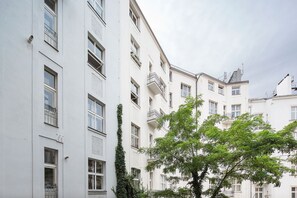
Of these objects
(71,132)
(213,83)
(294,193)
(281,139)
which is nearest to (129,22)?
(71,132)

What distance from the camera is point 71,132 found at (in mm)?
11227

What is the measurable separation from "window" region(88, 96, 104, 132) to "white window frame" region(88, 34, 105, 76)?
1672 millimetres

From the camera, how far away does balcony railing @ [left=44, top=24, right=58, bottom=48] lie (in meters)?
10.2

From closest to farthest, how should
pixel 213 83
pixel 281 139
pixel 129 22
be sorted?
pixel 281 139
pixel 129 22
pixel 213 83

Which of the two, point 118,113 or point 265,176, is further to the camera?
point 118,113

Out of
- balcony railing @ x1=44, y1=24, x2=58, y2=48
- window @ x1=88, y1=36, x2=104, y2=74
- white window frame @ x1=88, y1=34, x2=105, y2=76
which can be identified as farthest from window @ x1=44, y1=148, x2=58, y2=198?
window @ x1=88, y1=36, x2=104, y2=74

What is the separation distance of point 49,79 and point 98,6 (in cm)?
644

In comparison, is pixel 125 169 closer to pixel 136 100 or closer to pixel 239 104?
pixel 136 100

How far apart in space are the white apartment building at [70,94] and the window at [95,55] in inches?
2.0

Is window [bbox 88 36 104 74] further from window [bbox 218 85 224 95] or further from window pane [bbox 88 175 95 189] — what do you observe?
window [bbox 218 85 224 95]

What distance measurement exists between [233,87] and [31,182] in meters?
33.8

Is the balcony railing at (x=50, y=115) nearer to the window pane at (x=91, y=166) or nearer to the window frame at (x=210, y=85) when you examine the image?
the window pane at (x=91, y=166)

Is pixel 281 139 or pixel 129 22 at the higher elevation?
pixel 129 22

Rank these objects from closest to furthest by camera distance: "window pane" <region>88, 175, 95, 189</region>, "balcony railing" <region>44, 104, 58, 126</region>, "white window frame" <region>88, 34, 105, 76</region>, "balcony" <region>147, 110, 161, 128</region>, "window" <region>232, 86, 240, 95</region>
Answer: "balcony railing" <region>44, 104, 58, 126</region>
"window pane" <region>88, 175, 95, 189</region>
"white window frame" <region>88, 34, 105, 76</region>
"balcony" <region>147, 110, 161, 128</region>
"window" <region>232, 86, 240, 95</region>
